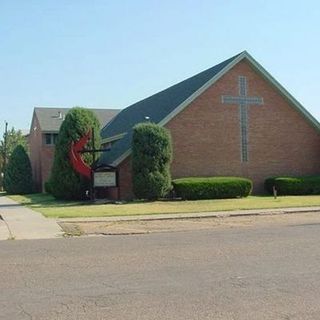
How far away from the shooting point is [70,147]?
32062 mm

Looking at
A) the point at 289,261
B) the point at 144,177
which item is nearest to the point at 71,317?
the point at 289,261

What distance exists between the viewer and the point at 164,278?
8430mm

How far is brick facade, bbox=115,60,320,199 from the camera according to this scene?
1316 inches

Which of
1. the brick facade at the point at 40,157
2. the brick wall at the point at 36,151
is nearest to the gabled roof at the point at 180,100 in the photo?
the brick facade at the point at 40,157

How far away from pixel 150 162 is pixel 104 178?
2637mm

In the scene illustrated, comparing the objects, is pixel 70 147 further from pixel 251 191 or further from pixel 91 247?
pixel 91 247

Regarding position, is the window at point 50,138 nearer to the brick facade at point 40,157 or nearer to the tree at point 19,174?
the brick facade at point 40,157

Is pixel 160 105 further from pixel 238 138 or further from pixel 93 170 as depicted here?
pixel 93 170

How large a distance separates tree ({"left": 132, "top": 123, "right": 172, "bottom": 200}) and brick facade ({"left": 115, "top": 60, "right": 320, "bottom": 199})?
2.64 m

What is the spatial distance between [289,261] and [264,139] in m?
26.1

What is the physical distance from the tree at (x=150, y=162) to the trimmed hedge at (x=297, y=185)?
7122 mm

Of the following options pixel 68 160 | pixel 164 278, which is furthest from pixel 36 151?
pixel 164 278

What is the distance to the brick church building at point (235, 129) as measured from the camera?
33.3 m

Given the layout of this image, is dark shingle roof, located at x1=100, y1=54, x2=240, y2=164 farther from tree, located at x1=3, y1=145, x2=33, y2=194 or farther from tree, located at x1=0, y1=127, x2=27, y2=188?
tree, located at x1=0, y1=127, x2=27, y2=188
